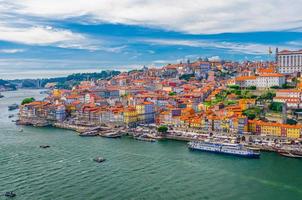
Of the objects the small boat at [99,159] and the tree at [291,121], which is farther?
the tree at [291,121]

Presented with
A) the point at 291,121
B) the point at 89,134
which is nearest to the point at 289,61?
the point at 291,121

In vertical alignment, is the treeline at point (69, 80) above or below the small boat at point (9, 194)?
above

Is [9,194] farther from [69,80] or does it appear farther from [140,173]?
[69,80]

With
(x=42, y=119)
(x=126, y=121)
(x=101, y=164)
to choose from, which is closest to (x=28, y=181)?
(x=101, y=164)

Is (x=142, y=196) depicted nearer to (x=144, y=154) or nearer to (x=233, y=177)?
(x=233, y=177)

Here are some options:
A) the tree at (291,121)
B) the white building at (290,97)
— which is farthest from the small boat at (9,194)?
the white building at (290,97)

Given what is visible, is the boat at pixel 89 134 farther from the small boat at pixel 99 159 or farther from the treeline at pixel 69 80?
the treeline at pixel 69 80

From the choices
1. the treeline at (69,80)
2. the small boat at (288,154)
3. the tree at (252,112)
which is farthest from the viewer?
the treeline at (69,80)
